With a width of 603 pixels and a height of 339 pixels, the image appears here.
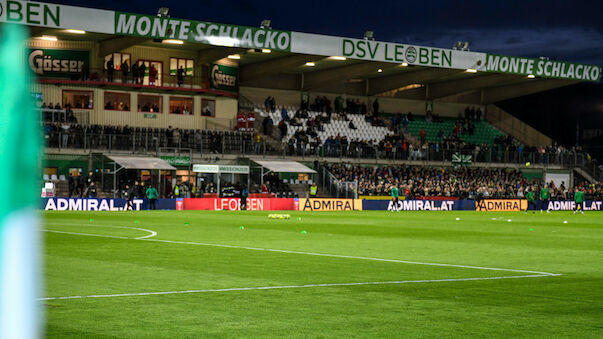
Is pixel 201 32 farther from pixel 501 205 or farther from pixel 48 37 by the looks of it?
pixel 501 205

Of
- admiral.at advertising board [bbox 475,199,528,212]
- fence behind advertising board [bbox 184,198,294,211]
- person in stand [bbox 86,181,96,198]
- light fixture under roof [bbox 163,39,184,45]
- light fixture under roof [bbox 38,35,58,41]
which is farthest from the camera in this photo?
admiral.at advertising board [bbox 475,199,528,212]

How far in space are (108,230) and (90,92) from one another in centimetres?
3346

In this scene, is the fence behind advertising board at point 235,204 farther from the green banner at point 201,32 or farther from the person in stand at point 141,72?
the person in stand at point 141,72

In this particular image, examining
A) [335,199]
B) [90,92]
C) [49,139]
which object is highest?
[90,92]

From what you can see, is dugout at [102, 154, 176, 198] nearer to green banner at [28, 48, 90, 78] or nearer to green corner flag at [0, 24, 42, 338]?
green banner at [28, 48, 90, 78]

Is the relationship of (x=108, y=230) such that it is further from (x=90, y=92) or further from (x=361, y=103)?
(x=361, y=103)

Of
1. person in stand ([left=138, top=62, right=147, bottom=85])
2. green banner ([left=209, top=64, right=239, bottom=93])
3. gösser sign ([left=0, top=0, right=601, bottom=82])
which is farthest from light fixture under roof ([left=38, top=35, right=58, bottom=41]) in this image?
green banner ([left=209, top=64, right=239, bottom=93])

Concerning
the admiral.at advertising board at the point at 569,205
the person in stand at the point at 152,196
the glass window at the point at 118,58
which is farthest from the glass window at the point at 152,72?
the admiral.at advertising board at the point at 569,205

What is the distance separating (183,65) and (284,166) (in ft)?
38.9

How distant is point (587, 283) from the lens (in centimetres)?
1398

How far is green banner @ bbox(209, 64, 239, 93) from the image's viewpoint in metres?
64.2

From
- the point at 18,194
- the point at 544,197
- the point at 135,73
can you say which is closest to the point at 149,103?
the point at 135,73

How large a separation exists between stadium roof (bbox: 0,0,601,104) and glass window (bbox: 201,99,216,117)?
3.37m

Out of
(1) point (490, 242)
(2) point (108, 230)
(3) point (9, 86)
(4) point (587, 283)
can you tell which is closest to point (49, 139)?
(2) point (108, 230)
